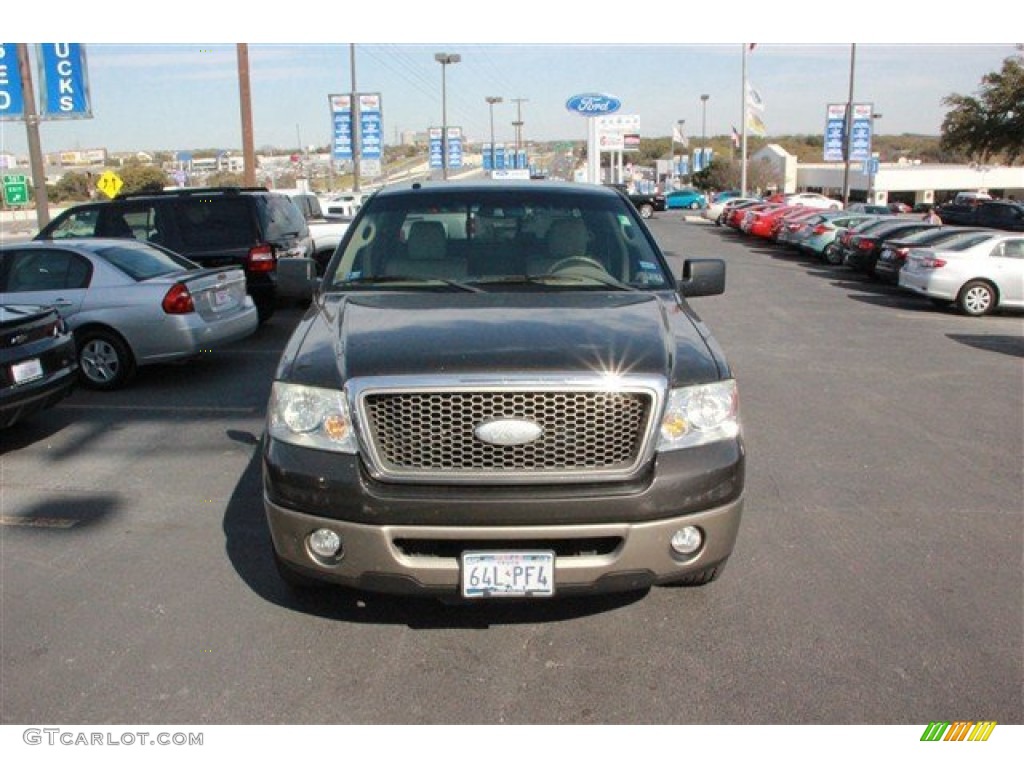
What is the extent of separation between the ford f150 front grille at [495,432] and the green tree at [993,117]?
3968 cm

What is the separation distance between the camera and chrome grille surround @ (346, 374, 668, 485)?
3.35 metres

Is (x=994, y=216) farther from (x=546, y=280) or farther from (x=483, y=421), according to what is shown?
(x=483, y=421)

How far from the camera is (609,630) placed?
385cm

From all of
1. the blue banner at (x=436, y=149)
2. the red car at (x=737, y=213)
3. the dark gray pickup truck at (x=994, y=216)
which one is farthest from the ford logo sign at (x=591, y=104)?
the blue banner at (x=436, y=149)

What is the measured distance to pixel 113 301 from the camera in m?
8.70

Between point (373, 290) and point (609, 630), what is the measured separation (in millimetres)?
2042

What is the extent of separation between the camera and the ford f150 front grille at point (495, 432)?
3.35 m

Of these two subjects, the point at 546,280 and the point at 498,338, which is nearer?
the point at 498,338

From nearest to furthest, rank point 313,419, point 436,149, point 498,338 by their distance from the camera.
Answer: point 313,419 → point 498,338 → point 436,149

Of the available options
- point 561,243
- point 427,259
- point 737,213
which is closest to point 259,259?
point 427,259

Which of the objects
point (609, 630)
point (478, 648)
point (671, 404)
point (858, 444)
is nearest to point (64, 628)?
point (478, 648)

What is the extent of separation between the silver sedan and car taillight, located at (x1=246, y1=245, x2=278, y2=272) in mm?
2599

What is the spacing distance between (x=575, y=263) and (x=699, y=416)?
60.5 inches
